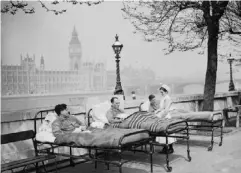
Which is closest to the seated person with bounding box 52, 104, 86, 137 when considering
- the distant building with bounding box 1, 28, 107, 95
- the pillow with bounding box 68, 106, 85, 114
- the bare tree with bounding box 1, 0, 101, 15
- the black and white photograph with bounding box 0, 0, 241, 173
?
the black and white photograph with bounding box 0, 0, 241, 173

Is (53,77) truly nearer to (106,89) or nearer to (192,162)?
(106,89)

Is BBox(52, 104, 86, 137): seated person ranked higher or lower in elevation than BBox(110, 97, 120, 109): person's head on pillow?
lower

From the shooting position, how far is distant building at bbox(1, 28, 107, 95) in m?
6.18

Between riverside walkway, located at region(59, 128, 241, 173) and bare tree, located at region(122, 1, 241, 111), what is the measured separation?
9.93 feet

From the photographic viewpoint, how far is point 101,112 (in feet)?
23.2

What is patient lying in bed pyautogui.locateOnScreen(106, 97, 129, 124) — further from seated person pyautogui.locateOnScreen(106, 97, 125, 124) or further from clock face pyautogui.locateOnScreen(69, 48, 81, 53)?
clock face pyautogui.locateOnScreen(69, 48, 81, 53)

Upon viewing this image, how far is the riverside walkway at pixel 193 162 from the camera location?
20.1ft

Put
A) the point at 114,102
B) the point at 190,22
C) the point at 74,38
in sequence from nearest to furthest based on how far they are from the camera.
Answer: the point at 114,102, the point at 74,38, the point at 190,22

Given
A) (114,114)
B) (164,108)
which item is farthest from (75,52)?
(164,108)

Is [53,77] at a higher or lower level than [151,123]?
higher

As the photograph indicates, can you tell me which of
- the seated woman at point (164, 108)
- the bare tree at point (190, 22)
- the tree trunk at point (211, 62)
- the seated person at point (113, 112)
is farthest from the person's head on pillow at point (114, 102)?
the tree trunk at point (211, 62)

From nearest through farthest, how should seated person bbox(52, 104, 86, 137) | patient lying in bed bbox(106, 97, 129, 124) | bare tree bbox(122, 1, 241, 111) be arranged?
seated person bbox(52, 104, 86, 137), patient lying in bed bbox(106, 97, 129, 124), bare tree bbox(122, 1, 241, 111)

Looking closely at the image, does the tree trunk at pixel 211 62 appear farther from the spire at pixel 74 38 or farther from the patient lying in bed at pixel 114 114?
the patient lying in bed at pixel 114 114

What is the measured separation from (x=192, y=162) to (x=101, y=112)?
1893 millimetres
